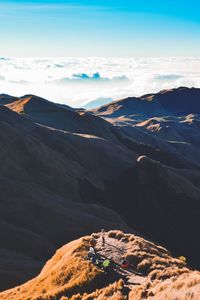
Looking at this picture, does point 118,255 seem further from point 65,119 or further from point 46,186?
point 65,119

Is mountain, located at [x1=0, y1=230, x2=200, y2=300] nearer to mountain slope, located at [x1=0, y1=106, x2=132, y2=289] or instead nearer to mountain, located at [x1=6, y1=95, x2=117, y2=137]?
mountain slope, located at [x1=0, y1=106, x2=132, y2=289]

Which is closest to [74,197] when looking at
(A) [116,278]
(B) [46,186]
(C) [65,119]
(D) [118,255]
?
(B) [46,186]

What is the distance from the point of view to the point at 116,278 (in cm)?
2947

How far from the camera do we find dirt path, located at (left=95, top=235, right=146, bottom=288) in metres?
29.5

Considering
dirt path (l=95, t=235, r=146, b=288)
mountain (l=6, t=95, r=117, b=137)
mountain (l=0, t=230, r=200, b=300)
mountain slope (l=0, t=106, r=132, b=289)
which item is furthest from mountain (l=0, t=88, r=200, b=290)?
mountain (l=6, t=95, r=117, b=137)

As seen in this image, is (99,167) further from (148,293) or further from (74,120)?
(148,293)

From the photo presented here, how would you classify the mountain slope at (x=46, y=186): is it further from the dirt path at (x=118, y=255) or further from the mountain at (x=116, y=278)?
the mountain at (x=116, y=278)

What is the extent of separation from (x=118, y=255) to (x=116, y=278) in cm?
626

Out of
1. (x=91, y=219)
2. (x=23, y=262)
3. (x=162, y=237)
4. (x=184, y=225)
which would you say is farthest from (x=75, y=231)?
(x=184, y=225)

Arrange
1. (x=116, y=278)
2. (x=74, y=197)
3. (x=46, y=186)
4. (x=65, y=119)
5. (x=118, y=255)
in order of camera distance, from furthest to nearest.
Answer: (x=65, y=119) → (x=74, y=197) → (x=46, y=186) → (x=118, y=255) → (x=116, y=278)

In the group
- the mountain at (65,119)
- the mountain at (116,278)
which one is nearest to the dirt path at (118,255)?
the mountain at (116,278)

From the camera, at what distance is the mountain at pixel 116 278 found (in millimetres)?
24141

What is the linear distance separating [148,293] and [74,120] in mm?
153122

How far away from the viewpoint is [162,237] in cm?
9056
